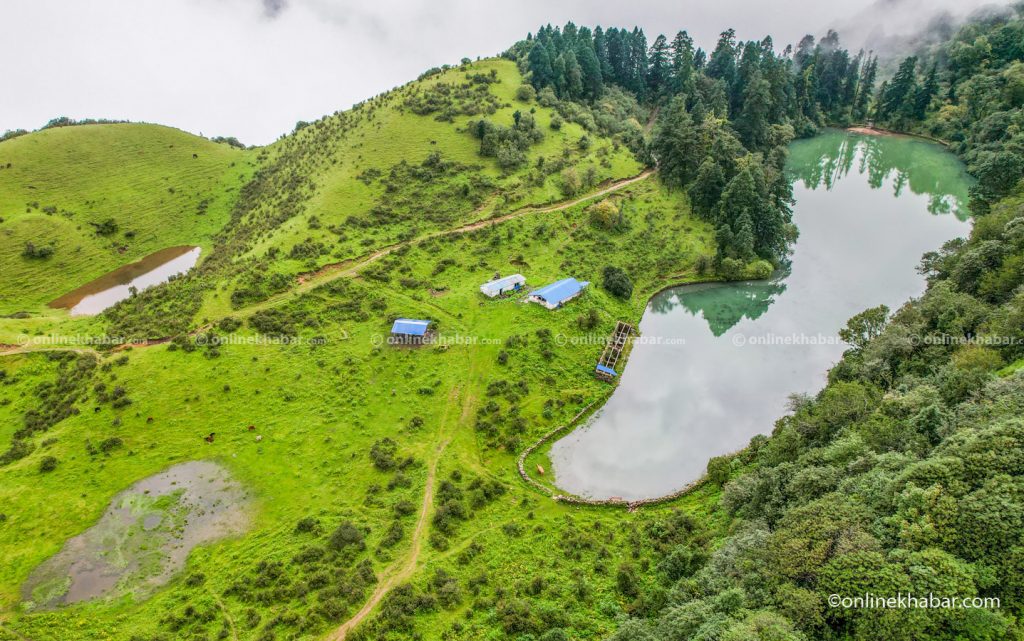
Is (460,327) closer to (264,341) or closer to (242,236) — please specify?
(264,341)

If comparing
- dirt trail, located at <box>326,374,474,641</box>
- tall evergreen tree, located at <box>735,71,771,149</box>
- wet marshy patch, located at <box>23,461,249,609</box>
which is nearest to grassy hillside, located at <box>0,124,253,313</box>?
wet marshy patch, located at <box>23,461,249,609</box>

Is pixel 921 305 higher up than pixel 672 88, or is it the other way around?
pixel 672 88

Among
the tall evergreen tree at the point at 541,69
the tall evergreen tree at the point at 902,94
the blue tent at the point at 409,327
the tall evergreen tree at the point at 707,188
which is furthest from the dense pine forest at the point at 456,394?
the tall evergreen tree at the point at 902,94

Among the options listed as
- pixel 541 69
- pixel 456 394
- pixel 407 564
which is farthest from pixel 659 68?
pixel 407 564

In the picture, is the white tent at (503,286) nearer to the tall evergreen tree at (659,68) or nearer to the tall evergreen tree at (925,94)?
the tall evergreen tree at (659,68)

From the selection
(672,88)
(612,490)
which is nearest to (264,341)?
(612,490)

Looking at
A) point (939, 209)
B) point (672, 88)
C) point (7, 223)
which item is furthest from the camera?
point (672, 88)

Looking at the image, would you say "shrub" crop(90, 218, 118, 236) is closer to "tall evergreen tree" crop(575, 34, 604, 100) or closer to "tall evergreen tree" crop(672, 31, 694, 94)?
"tall evergreen tree" crop(575, 34, 604, 100)
